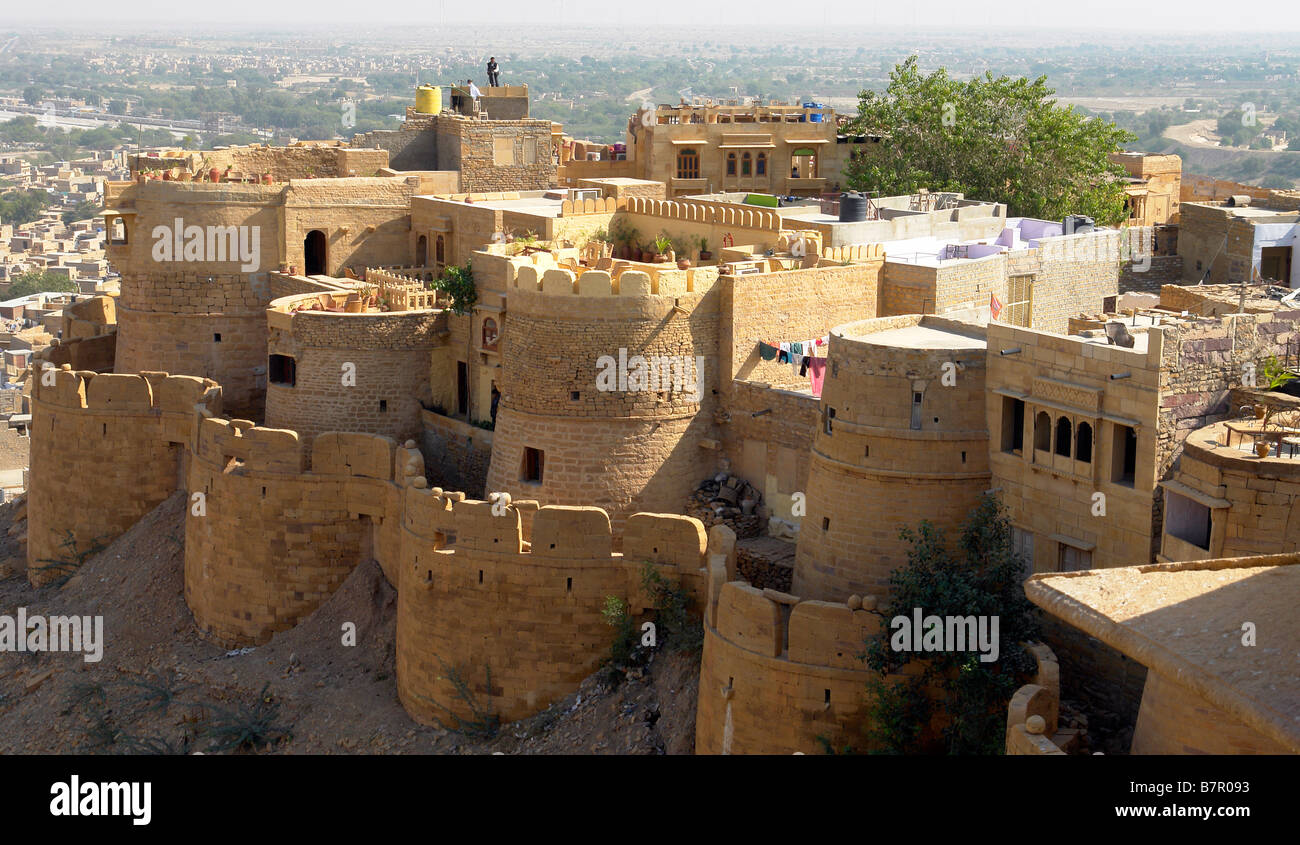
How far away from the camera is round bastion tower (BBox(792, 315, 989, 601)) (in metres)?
25.0

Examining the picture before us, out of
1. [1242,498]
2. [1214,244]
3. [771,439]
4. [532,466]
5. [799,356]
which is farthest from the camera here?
[1214,244]

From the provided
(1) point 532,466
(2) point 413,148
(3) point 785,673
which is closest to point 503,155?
(2) point 413,148

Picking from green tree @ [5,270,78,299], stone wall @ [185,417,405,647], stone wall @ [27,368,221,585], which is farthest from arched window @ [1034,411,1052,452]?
green tree @ [5,270,78,299]

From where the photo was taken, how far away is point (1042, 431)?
24625 millimetres

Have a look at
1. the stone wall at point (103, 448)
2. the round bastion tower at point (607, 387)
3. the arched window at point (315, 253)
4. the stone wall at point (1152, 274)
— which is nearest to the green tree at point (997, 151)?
the stone wall at point (1152, 274)

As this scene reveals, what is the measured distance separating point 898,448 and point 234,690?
12.2 meters

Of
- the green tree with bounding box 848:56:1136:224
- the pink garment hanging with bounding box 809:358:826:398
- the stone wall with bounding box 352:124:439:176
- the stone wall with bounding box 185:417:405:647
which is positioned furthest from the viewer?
the green tree with bounding box 848:56:1136:224

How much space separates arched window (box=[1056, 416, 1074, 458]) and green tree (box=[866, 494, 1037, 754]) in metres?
1.43

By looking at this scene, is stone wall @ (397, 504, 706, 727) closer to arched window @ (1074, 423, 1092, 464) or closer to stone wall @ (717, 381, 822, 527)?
stone wall @ (717, 381, 822, 527)

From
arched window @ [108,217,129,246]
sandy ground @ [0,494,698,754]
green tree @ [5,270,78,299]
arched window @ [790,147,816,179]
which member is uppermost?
arched window @ [790,147,816,179]

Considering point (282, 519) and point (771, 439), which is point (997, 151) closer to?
point (771, 439)

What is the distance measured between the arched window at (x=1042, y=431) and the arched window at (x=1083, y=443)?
17.5 inches

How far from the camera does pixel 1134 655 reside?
1916 centimetres

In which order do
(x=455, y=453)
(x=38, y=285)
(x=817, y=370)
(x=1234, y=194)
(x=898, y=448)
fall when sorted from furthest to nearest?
(x=38, y=285)
(x=1234, y=194)
(x=455, y=453)
(x=817, y=370)
(x=898, y=448)
